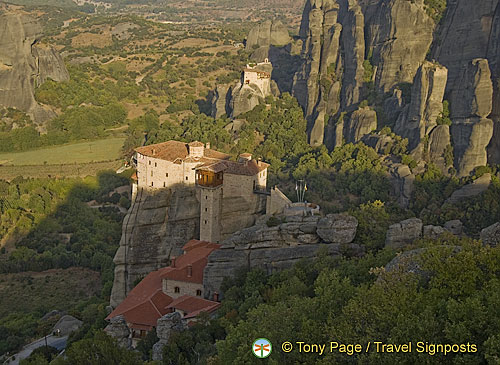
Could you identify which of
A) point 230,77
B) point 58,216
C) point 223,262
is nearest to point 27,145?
point 58,216

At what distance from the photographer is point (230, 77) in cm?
9612

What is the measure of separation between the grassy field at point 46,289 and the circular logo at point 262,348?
89.1 feet

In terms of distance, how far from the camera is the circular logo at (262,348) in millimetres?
18359

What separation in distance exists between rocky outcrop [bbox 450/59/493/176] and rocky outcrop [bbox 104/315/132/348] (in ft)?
104

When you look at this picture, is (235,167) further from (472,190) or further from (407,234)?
(472,190)

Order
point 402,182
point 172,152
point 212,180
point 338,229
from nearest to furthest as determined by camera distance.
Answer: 1. point 338,229
2. point 212,180
3. point 172,152
4. point 402,182

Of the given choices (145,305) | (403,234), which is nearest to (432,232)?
(403,234)

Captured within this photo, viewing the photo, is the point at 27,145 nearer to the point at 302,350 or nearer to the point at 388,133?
the point at 388,133

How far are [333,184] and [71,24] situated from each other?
114 m

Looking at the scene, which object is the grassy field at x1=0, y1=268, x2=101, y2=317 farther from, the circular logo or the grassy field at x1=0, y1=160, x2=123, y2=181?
the circular logo

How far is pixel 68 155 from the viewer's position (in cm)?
7388

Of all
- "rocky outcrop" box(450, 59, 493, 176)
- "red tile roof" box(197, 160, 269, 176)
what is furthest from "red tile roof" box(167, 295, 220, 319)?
"rocky outcrop" box(450, 59, 493, 176)

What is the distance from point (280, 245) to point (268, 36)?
70.3 m

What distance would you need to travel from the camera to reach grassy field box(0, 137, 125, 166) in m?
71.7
